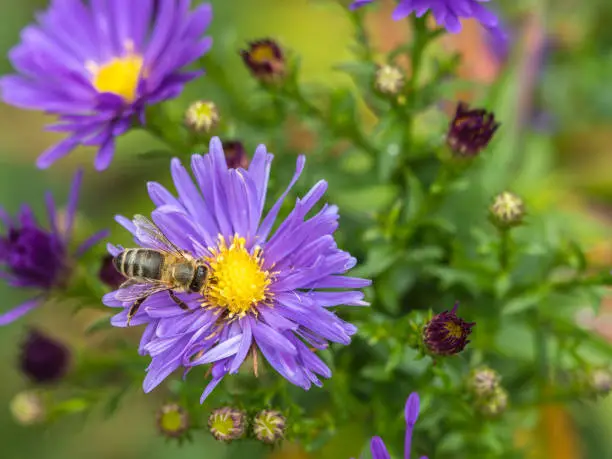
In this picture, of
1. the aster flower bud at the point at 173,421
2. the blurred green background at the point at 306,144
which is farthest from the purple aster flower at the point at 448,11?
the aster flower bud at the point at 173,421

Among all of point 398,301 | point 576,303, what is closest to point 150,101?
point 398,301

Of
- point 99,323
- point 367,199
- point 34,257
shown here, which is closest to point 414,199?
point 367,199

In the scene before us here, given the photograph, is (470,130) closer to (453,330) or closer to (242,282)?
(453,330)

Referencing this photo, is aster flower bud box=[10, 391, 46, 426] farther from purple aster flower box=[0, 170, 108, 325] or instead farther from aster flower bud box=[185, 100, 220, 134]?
aster flower bud box=[185, 100, 220, 134]

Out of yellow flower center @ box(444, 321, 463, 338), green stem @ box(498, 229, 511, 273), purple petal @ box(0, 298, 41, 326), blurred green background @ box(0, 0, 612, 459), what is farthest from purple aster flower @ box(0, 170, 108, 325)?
green stem @ box(498, 229, 511, 273)

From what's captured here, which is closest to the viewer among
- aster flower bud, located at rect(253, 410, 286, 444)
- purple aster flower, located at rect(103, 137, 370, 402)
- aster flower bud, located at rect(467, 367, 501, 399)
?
purple aster flower, located at rect(103, 137, 370, 402)
